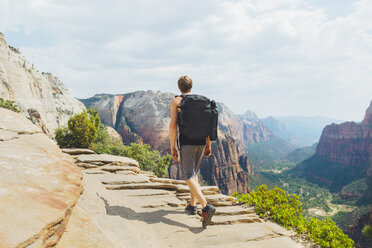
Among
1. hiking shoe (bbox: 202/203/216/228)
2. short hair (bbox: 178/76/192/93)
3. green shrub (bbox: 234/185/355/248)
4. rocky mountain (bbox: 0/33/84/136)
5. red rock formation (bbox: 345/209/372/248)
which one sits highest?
rocky mountain (bbox: 0/33/84/136)

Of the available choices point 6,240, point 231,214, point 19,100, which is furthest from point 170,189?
point 19,100

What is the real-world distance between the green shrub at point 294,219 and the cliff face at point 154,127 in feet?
297

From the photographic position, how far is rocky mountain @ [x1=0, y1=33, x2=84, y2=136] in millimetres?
28750

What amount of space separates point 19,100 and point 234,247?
3446 centimetres

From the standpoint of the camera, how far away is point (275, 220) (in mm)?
6262

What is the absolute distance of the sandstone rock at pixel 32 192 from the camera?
243 centimetres

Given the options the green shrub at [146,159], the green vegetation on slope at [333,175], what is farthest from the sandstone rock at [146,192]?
the green vegetation on slope at [333,175]

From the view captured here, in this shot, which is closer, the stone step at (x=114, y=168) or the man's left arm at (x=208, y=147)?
the man's left arm at (x=208, y=147)

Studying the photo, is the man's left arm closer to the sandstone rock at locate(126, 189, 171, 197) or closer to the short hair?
the short hair

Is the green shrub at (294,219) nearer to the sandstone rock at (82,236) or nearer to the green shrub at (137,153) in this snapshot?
the sandstone rock at (82,236)

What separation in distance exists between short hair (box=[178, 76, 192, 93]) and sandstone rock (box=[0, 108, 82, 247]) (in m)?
2.83

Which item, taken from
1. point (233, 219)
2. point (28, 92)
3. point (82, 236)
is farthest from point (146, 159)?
point (28, 92)

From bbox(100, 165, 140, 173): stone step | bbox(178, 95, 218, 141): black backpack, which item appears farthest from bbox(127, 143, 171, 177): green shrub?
bbox(178, 95, 218, 141): black backpack

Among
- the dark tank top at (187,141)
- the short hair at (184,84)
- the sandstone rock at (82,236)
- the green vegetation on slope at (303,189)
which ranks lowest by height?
the green vegetation on slope at (303,189)
